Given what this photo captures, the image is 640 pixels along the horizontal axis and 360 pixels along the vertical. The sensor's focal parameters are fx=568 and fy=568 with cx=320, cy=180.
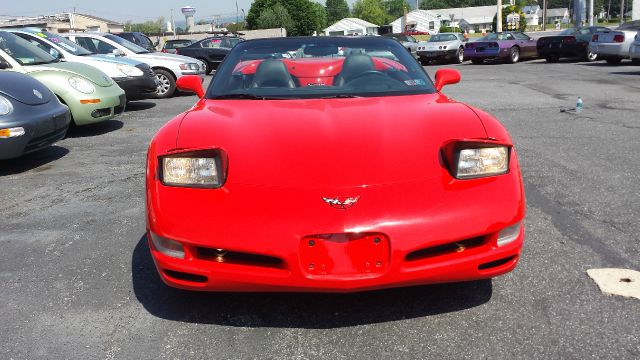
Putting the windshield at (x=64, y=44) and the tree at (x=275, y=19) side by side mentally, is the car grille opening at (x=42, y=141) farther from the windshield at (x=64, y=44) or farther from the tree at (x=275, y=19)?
the tree at (x=275, y=19)

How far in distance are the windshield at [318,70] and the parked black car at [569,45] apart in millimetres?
18187

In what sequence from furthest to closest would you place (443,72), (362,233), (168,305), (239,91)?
1. (443,72)
2. (239,91)
3. (168,305)
4. (362,233)

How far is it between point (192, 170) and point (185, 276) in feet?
1.51

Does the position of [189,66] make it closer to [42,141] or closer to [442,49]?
[42,141]

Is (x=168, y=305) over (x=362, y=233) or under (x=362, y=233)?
under

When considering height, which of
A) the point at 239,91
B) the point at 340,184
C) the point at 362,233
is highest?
the point at 239,91

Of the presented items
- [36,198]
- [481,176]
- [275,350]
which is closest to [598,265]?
[481,176]

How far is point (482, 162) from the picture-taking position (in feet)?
8.29

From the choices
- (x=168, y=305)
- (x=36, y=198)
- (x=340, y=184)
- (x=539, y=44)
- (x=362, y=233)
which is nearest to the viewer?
(x=362, y=233)

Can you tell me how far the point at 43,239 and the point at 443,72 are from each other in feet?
Result: 9.78

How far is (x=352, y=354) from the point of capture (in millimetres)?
2312

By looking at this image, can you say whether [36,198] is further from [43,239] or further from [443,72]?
[443,72]

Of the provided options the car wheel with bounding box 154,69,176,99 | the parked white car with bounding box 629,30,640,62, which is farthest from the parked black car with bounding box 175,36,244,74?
the parked white car with bounding box 629,30,640,62

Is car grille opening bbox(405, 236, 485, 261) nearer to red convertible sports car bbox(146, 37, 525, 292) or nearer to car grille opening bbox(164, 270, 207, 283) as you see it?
red convertible sports car bbox(146, 37, 525, 292)
